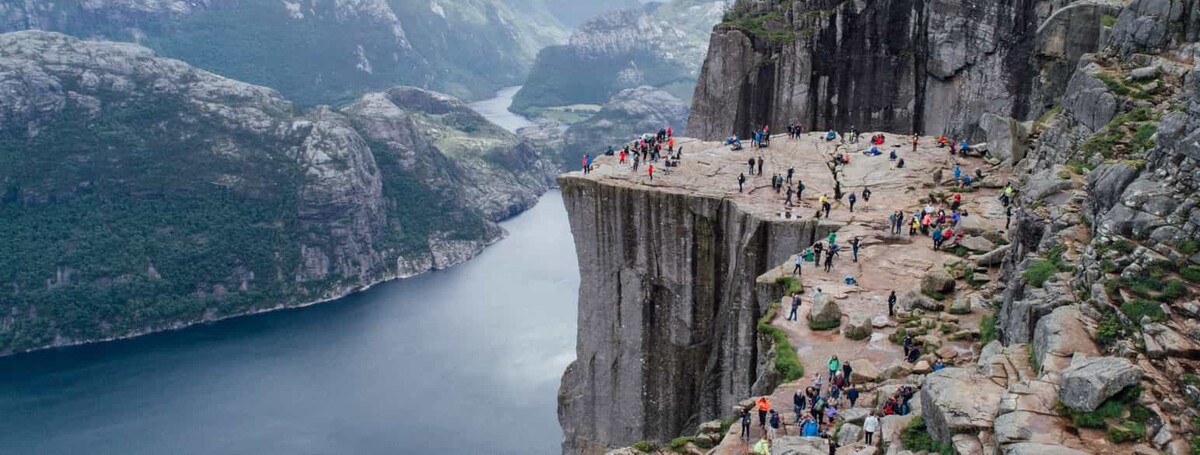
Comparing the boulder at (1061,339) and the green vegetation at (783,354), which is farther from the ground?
the boulder at (1061,339)

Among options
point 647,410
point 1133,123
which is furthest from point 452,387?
point 1133,123

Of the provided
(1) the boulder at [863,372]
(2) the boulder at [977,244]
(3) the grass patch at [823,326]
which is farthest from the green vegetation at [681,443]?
(2) the boulder at [977,244]

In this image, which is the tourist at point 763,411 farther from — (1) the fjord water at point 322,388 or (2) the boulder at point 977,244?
(1) the fjord water at point 322,388

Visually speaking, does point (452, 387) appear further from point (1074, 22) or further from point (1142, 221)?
point (1142, 221)

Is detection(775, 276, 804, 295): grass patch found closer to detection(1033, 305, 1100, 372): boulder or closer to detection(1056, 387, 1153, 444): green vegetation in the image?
detection(1033, 305, 1100, 372): boulder

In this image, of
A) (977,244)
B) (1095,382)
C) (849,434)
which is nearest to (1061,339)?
(1095,382)
